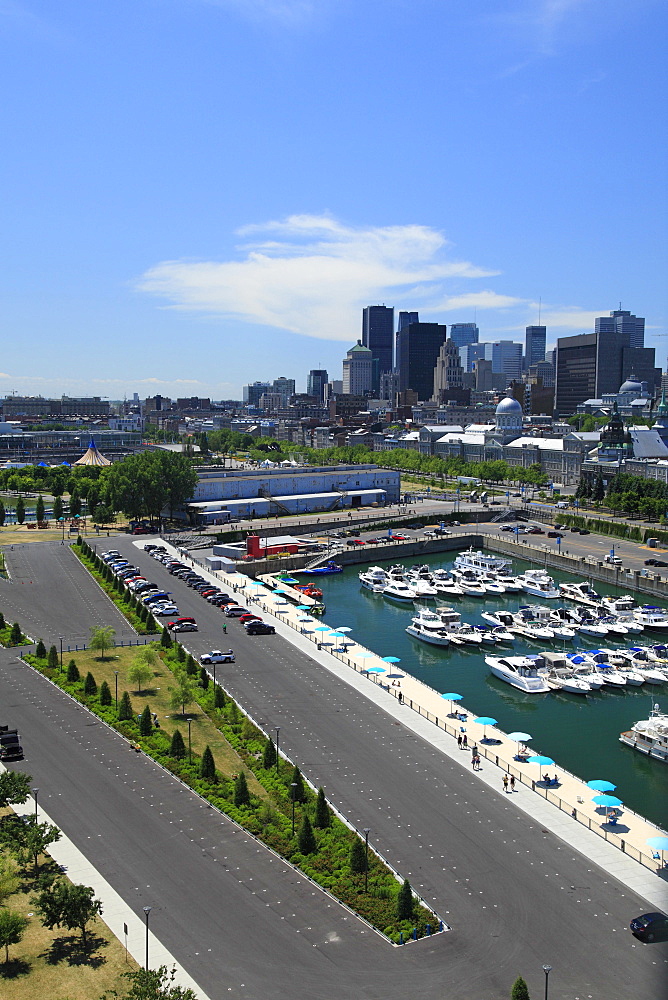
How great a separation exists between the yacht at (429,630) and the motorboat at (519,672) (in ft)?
18.6

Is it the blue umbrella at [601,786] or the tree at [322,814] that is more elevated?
the tree at [322,814]

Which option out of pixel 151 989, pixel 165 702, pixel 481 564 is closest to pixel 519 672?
pixel 165 702

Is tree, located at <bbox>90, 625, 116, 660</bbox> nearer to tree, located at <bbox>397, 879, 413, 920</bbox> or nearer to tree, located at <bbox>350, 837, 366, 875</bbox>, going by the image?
tree, located at <bbox>350, 837, 366, 875</bbox>

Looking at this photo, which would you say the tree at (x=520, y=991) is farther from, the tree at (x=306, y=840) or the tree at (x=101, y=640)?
the tree at (x=101, y=640)

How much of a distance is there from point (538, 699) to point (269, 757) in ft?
60.9

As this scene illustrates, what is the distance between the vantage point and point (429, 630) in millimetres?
53875

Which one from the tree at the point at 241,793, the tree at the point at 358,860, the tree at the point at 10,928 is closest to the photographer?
the tree at the point at 10,928

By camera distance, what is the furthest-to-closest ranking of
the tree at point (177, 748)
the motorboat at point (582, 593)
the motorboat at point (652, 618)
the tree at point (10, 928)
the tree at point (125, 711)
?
the motorboat at point (582, 593), the motorboat at point (652, 618), the tree at point (125, 711), the tree at point (177, 748), the tree at point (10, 928)

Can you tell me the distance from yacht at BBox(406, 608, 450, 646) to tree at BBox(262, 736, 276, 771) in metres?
23.9

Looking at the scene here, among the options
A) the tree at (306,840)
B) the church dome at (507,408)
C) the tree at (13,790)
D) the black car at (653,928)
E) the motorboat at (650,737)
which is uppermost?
the church dome at (507,408)

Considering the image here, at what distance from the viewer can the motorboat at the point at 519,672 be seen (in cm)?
4456

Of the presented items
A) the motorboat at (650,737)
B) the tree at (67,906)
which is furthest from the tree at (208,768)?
the motorboat at (650,737)

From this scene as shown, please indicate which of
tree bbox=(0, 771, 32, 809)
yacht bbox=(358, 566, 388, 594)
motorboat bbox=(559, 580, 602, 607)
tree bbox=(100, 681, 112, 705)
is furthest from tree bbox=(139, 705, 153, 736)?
motorboat bbox=(559, 580, 602, 607)

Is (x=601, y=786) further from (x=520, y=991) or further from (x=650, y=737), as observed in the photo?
(x=520, y=991)
